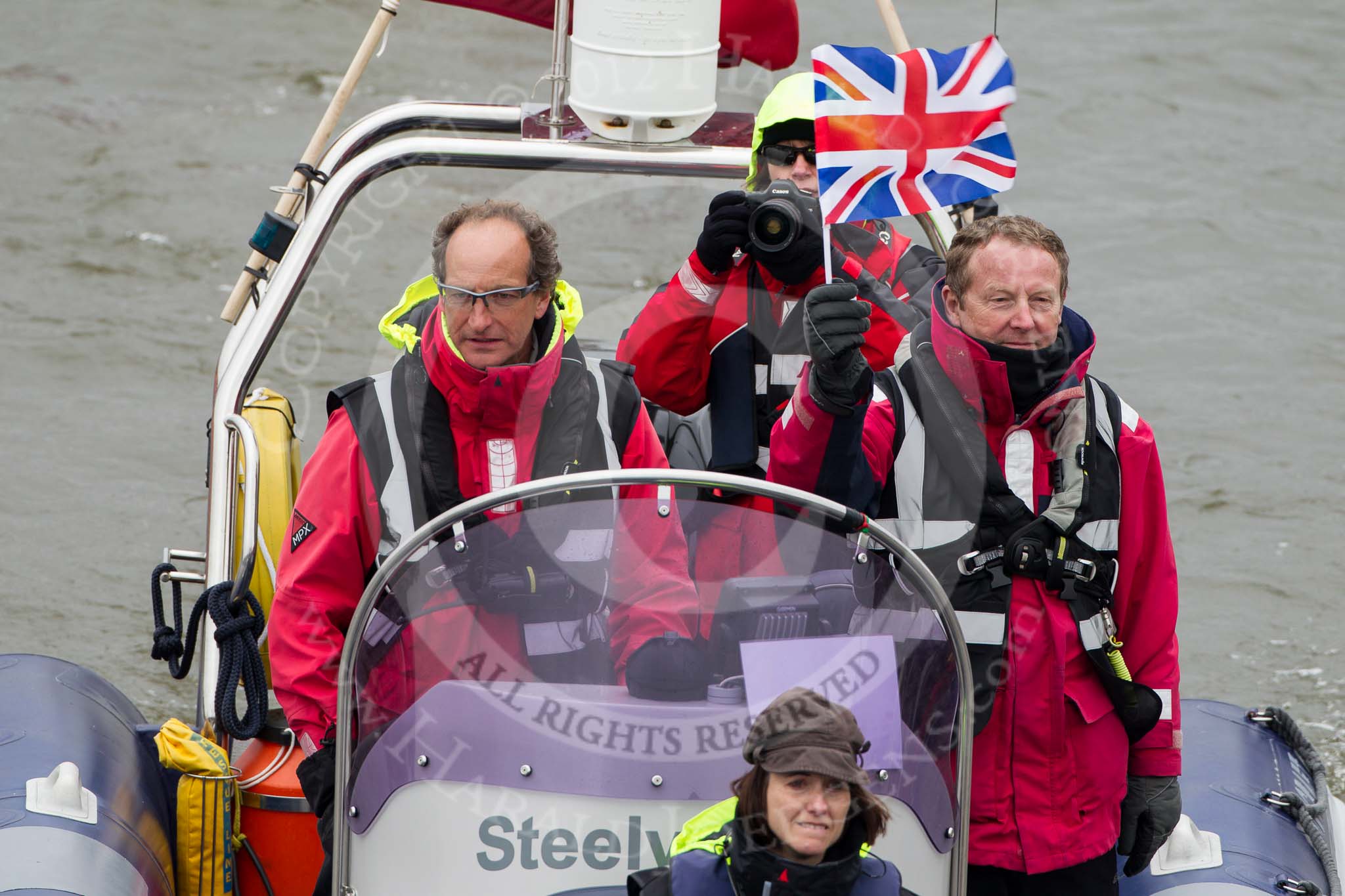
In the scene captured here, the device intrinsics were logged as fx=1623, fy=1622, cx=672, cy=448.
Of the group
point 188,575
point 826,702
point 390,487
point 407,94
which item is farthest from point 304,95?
point 826,702

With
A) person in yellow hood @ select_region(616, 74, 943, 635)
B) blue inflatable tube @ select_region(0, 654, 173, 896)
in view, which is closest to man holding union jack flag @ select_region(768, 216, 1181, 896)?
person in yellow hood @ select_region(616, 74, 943, 635)

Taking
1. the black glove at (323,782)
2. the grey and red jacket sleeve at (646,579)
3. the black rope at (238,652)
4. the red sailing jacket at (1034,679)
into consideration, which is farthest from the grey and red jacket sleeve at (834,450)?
the black rope at (238,652)

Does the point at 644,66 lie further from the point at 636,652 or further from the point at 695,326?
the point at 636,652

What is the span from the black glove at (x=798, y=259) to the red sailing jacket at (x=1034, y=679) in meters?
0.51

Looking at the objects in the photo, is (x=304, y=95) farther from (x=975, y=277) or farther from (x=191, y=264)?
(x=975, y=277)

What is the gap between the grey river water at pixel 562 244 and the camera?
6.62 metres

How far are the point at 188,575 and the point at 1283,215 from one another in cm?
908

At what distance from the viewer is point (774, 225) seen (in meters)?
3.11

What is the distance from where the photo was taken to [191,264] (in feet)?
31.5

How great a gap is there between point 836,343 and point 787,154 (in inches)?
41.3

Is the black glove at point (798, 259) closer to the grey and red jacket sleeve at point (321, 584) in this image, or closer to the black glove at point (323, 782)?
the grey and red jacket sleeve at point (321, 584)

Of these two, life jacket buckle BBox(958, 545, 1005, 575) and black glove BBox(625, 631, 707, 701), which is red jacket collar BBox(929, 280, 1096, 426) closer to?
life jacket buckle BBox(958, 545, 1005, 575)

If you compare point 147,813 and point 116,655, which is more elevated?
point 116,655

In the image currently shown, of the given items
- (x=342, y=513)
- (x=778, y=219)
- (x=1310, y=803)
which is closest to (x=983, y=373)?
(x=778, y=219)
